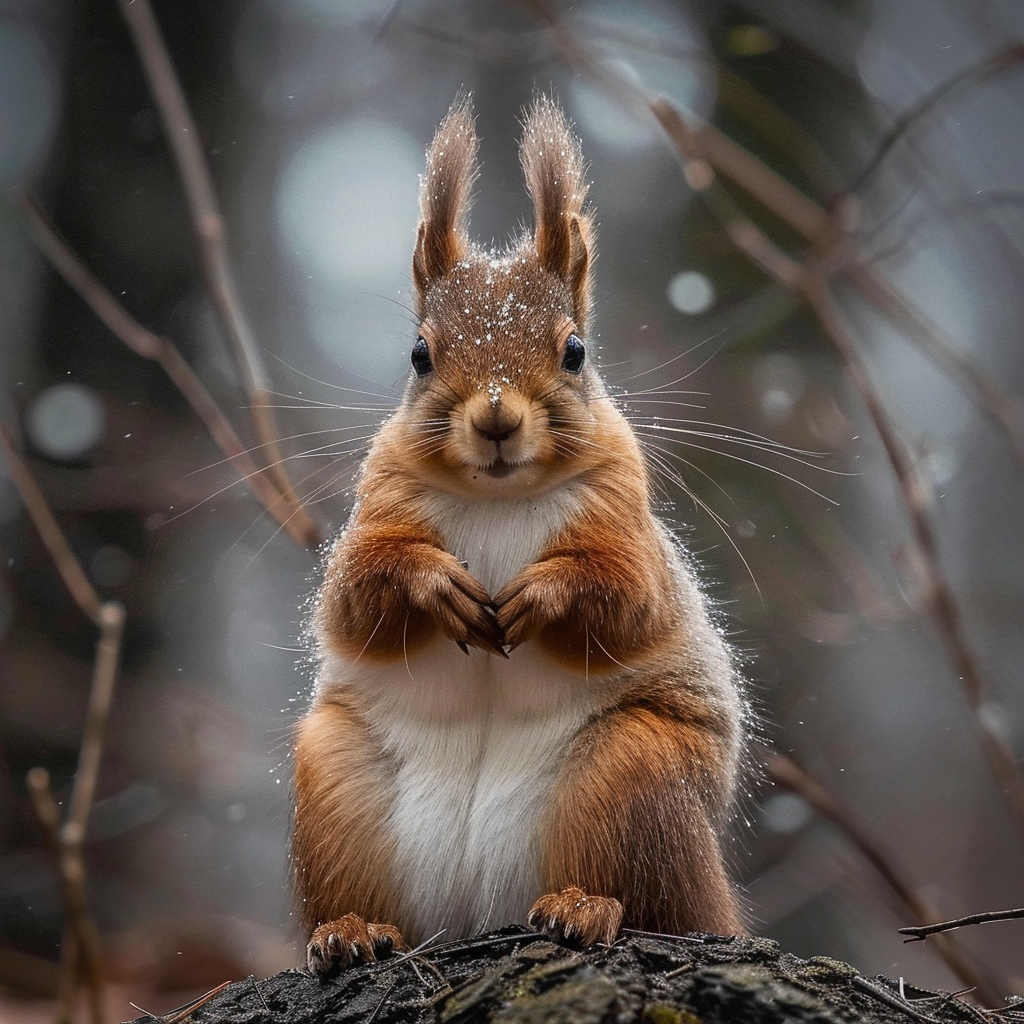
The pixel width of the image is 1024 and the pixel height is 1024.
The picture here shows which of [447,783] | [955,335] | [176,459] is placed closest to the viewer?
[447,783]

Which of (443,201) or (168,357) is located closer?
(443,201)

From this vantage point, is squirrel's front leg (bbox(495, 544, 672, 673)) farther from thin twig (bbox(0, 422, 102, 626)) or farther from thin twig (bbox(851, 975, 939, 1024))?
thin twig (bbox(0, 422, 102, 626))

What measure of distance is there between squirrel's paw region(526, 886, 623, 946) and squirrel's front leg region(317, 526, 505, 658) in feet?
1.02

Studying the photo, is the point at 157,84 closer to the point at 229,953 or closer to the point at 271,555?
the point at 271,555

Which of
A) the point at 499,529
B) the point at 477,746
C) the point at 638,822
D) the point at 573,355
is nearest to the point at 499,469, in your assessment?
the point at 499,529

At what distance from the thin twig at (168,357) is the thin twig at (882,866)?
44.7 inches

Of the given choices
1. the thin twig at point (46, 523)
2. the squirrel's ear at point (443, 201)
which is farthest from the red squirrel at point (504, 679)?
the thin twig at point (46, 523)

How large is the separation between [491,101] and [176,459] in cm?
119

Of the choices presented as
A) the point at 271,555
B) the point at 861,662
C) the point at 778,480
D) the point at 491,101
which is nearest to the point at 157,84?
the point at 491,101

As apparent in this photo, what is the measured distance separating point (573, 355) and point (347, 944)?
2.72 ft

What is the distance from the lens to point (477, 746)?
1.42 meters

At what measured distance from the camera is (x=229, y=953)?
2592 millimetres

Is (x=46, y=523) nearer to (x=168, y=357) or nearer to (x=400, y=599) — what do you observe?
(x=168, y=357)

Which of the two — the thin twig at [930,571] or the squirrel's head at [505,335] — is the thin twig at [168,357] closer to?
the squirrel's head at [505,335]
